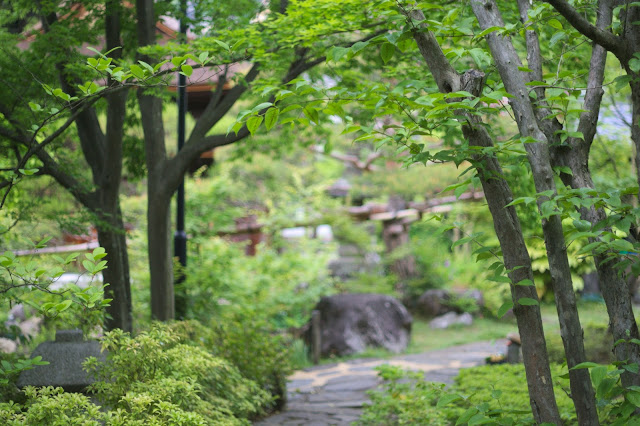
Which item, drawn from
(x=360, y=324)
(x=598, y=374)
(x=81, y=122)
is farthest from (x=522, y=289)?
(x=360, y=324)

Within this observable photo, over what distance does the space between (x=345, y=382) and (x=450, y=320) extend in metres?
6.46

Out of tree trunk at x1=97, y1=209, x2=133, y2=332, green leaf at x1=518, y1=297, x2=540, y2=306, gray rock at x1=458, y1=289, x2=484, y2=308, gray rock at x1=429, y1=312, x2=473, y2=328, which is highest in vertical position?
tree trunk at x1=97, y1=209, x2=133, y2=332

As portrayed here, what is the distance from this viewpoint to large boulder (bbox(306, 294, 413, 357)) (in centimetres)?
1080

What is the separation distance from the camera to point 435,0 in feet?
14.6

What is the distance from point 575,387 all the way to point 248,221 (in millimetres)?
12615

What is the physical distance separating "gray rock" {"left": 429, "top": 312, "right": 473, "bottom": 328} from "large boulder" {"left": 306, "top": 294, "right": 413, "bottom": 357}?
2.41m

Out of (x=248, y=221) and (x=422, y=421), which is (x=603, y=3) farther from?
(x=248, y=221)

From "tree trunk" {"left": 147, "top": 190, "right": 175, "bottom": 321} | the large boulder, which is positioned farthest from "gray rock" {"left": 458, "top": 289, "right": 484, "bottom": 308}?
"tree trunk" {"left": 147, "top": 190, "right": 175, "bottom": 321}

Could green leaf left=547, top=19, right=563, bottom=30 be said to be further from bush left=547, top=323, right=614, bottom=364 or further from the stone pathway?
bush left=547, top=323, right=614, bottom=364

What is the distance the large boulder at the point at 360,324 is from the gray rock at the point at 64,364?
6929mm

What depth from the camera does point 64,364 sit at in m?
3.66

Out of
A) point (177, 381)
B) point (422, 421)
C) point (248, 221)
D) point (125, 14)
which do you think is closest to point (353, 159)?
point (248, 221)

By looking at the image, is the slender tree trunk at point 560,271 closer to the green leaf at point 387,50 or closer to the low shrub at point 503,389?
the green leaf at point 387,50

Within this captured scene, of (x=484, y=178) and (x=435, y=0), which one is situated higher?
(x=435, y=0)
